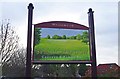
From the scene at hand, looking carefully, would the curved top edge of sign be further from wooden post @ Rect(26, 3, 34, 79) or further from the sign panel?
wooden post @ Rect(26, 3, 34, 79)

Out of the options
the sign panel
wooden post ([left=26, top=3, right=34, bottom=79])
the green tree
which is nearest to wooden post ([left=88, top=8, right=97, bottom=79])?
the sign panel

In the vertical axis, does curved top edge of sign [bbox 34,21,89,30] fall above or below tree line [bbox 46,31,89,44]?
above

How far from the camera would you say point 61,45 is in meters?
13.7

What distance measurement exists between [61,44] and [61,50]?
358mm

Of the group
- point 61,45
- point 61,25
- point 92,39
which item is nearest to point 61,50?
point 61,45

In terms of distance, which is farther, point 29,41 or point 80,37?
point 80,37

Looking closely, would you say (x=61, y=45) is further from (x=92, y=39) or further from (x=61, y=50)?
(x=92, y=39)

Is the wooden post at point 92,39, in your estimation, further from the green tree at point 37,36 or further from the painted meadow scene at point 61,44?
the green tree at point 37,36

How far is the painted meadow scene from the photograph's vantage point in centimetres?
1322

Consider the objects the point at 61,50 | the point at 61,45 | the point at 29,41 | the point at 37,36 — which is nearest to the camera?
the point at 29,41

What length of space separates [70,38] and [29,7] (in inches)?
101

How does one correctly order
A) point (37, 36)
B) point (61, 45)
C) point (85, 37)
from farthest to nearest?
point (85, 37)
point (61, 45)
point (37, 36)

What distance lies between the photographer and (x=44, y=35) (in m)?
13.8

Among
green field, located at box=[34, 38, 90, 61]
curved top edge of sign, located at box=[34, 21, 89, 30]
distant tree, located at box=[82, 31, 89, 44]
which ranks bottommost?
green field, located at box=[34, 38, 90, 61]
